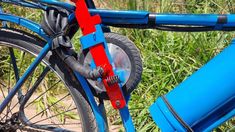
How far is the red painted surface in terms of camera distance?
8.06 ft

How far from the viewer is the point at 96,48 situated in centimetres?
249

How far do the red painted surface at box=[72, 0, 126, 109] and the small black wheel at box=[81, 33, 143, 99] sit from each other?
42 millimetres

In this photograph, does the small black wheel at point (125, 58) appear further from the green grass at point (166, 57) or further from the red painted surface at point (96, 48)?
the green grass at point (166, 57)

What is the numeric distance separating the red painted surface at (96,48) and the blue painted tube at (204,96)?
0.77 ft

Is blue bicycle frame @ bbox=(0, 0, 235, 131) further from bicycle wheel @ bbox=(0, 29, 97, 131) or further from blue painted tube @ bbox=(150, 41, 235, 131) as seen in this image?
bicycle wheel @ bbox=(0, 29, 97, 131)

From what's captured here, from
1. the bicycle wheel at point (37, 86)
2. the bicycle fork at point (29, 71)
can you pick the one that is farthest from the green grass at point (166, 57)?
the bicycle fork at point (29, 71)

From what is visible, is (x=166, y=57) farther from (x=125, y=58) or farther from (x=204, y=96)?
(x=204, y=96)

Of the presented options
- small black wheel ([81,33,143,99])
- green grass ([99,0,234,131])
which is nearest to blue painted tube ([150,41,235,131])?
small black wheel ([81,33,143,99])

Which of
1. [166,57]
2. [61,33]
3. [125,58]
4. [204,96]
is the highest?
[166,57]

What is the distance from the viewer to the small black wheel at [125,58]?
2457 mm

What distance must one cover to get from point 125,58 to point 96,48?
146 millimetres

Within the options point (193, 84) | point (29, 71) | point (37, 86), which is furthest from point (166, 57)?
point (193, 84)

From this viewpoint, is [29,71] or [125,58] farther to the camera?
[29,71]

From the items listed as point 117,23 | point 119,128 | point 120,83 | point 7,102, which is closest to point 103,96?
point 120,83
